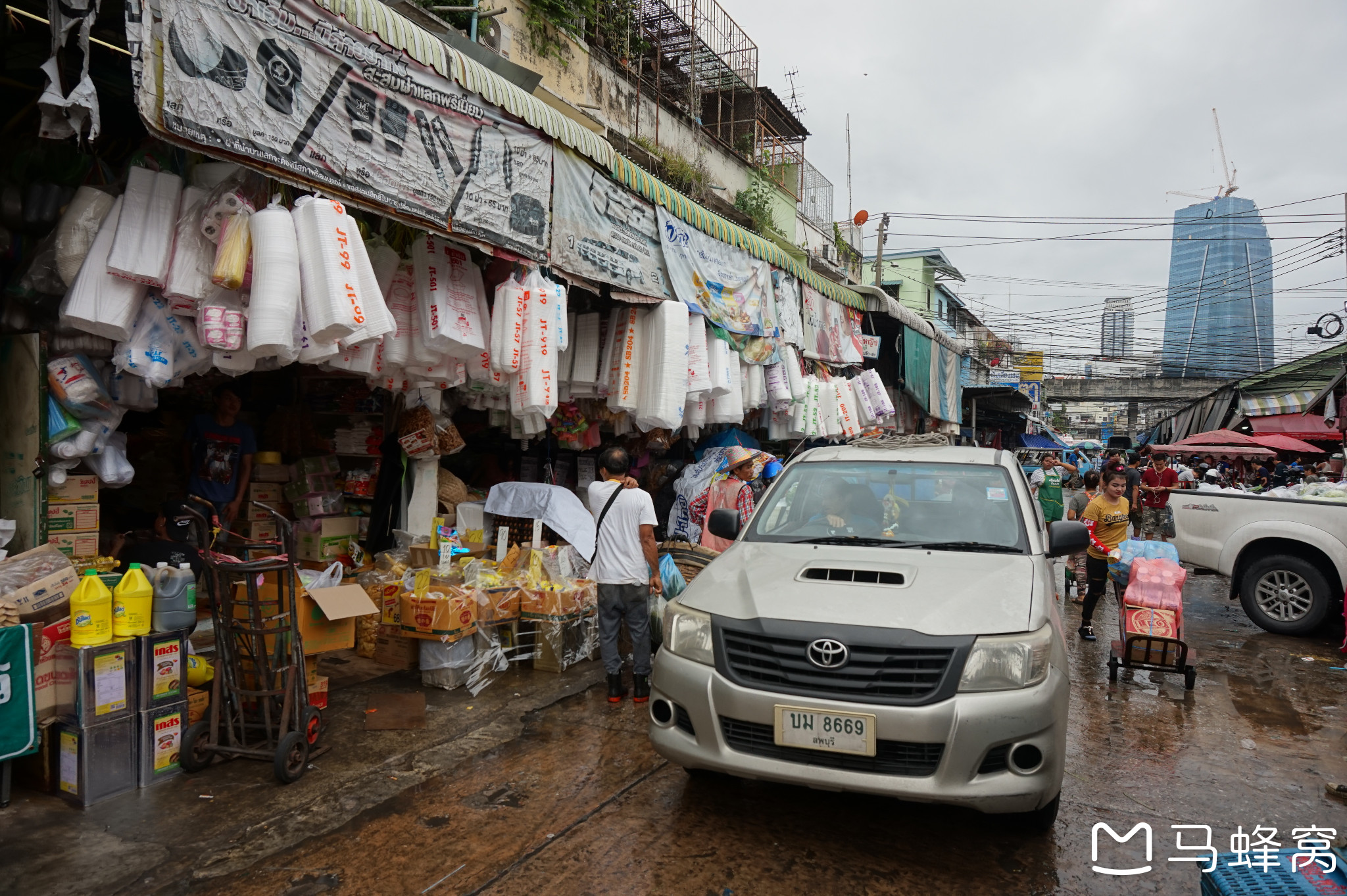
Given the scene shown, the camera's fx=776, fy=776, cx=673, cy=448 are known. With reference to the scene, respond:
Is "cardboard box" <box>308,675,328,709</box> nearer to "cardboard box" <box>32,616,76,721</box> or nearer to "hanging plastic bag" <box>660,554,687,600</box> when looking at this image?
"cardboard box" <box>32,616,76,721</box>

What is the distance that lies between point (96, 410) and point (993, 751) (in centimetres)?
507

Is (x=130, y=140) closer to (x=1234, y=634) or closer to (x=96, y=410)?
(x=96, y=410)

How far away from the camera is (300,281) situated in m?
4.37

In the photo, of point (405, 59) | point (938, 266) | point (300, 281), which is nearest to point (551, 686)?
point (300, 281)

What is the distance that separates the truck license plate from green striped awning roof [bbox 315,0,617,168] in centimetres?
466

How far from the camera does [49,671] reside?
Answer: 3807 mm

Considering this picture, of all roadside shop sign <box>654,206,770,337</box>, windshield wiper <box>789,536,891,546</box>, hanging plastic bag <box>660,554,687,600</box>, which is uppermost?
roadside shop sign <box>654,206,770,337</box>

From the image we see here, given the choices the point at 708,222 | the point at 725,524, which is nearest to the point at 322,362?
the point at 725,524

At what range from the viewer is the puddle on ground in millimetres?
5586

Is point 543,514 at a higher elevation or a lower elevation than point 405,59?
lower

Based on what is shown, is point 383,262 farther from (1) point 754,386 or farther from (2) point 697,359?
(1) point 754,386

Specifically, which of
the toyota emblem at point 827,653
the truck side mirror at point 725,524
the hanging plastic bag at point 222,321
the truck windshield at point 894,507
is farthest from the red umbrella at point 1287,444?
the hanging plastic bag at point 222,321

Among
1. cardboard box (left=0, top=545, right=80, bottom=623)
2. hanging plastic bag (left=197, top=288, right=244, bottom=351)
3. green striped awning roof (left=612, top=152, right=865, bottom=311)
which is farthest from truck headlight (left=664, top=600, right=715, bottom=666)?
green striped awning roof (left=612, top=152, right=865, bottom=311)

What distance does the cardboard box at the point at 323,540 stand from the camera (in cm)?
721
